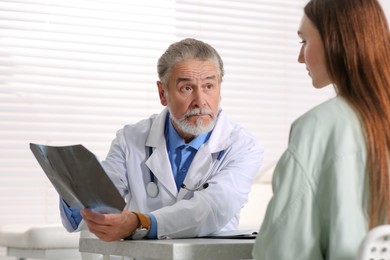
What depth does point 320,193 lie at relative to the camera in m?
1.31

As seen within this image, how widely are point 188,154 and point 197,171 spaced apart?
12cm

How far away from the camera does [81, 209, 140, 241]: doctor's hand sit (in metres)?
1.80

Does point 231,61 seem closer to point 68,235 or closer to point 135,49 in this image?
point 135,49

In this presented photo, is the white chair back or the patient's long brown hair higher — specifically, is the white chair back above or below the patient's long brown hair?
below

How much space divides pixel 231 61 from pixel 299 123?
3844mm

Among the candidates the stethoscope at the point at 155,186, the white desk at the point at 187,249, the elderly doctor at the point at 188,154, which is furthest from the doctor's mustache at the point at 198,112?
the white desk at the point at 187,249

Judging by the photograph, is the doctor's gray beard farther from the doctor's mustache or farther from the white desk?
the white desk

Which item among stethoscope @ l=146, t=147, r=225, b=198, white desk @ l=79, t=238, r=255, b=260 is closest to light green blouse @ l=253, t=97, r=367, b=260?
white desk @ l=79, t=238, r=255, b=260

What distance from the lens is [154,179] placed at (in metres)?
2.34

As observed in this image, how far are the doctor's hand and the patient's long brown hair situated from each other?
66 centimetres

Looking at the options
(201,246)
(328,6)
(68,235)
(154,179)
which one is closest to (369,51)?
(328,6)

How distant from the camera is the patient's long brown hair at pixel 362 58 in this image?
133 centimetres

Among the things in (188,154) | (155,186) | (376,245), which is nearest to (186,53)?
(188,154)

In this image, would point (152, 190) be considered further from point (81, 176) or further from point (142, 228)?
point (81, 176)
